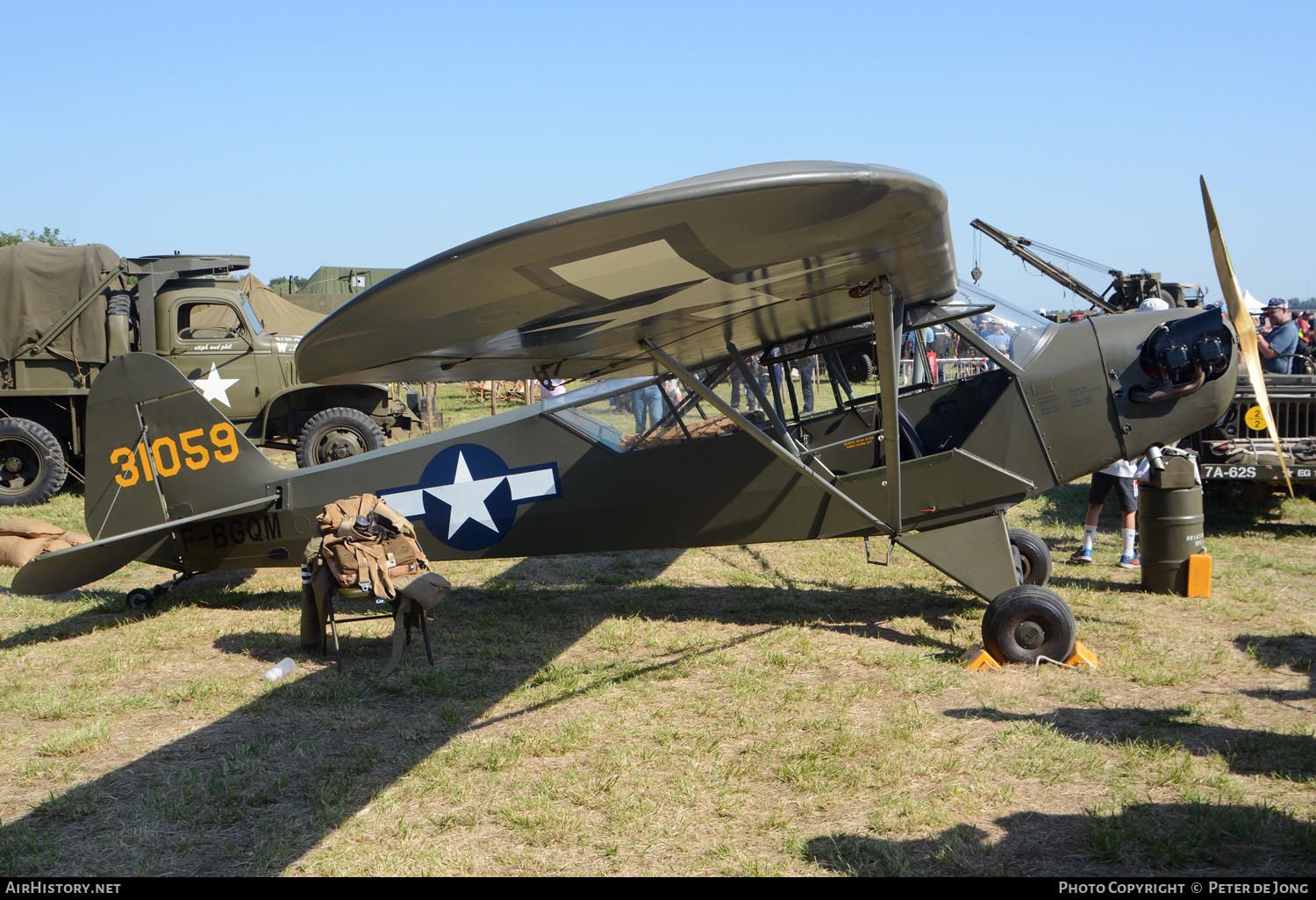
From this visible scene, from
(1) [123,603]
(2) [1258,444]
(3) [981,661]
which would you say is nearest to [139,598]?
(1) [123,603]

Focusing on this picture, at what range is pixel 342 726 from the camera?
447cm

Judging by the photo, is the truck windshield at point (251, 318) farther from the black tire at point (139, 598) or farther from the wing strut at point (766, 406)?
the wing strut at point (766, 406)

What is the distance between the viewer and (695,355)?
5.68 metres

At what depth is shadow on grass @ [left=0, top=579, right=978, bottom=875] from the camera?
11.0 ft

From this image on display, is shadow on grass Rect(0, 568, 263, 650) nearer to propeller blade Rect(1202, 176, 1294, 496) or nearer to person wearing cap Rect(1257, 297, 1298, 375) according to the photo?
propeller blade Rect(1202, 176, 1294, 496)

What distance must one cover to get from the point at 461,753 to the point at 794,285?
105 inches

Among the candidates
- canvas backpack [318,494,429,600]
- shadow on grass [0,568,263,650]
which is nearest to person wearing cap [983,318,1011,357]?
canvas backpack [318,494,429,600]

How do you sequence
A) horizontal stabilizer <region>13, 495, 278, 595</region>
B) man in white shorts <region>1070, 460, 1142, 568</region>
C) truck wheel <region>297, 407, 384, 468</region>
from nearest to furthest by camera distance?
horizontal stabilizer <region>13, 495, 278, 595</region>, man in white shorts <region>1070, 460, 1142, 568</region>, truck wheel <region>297, 407, 384, 468</region>

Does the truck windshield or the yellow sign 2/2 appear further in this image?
the truck windshield

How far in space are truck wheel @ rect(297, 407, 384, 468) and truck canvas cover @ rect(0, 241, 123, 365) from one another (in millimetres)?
3076

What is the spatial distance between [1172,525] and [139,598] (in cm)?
760
